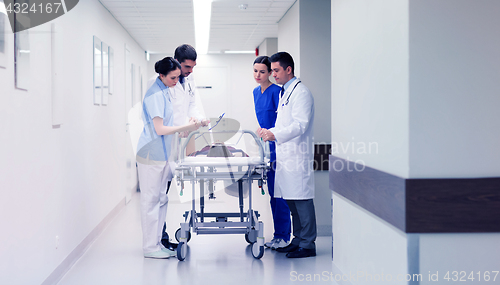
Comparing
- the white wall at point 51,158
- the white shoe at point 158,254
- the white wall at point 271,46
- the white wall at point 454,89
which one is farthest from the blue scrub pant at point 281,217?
the white wall at point 271,46

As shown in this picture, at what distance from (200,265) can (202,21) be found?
3.61 m

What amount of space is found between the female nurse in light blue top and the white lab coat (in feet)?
2.51

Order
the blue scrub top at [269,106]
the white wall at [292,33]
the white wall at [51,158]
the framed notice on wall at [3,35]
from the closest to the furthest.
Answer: the framed notice on wall at [3,35] → the white wall at [51,158] → the blue scrub top at [269,106] → the white wall at [292,33]

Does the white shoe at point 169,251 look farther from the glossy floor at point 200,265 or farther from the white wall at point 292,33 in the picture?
the white wall at point 292,33

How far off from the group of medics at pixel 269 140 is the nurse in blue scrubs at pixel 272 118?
0.47 ft

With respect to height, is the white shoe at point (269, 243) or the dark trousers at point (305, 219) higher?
the dark trousers at point (305, 219)

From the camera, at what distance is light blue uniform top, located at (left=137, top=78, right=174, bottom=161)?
3582mm

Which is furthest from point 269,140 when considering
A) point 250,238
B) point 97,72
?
point 97,72

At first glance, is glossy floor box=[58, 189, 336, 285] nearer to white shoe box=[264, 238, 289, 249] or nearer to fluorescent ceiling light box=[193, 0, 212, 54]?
white shoe box=[264, 238, 289, 249]

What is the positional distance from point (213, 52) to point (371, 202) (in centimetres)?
767

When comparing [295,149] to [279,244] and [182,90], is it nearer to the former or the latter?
[279,244]

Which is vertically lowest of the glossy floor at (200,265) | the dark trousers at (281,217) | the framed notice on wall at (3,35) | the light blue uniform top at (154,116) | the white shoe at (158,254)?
the glossy floor at (200,265)

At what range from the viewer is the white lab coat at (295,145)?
354cm

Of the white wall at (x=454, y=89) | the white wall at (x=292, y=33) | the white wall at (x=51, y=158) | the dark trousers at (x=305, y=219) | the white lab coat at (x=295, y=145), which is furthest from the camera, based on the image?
the white wall at (x=292, y=33)
